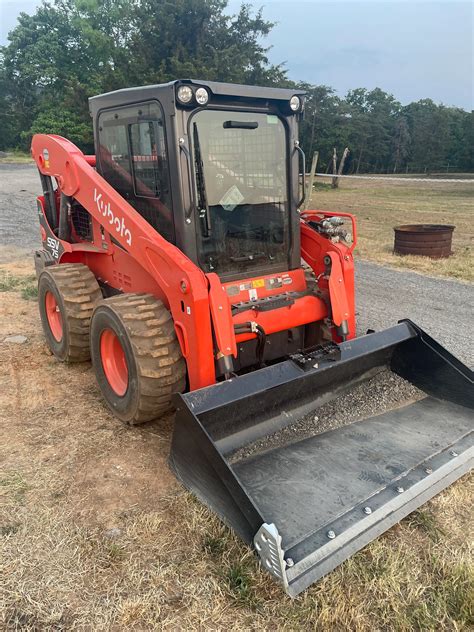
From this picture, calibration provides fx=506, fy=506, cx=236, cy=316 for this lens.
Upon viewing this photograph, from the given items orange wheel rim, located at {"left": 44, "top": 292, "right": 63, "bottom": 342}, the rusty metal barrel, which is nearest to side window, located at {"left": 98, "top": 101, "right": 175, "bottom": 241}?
orange wheel rim, located at {"left": 44, "top": 292, "right": 63, "bottom": 342}

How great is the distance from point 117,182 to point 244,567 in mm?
3068

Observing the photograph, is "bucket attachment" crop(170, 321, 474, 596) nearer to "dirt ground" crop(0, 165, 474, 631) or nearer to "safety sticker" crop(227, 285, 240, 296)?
"dirt ground" crop(0, 165, 474, 631)

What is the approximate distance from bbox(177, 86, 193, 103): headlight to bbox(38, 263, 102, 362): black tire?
2.05 m

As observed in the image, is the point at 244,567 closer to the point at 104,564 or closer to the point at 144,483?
the point at 104,564

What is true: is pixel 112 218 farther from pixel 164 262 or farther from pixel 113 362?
pixel 113 362

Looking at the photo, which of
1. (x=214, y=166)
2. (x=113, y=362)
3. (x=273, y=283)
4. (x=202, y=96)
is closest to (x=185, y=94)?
(x=202, y=96)

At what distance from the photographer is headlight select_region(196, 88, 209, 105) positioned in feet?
10.7

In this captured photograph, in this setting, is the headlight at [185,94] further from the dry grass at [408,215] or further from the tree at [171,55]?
the tree at [171,55]

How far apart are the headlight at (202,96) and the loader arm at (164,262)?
0.93m

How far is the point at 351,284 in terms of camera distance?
4105 millimetres

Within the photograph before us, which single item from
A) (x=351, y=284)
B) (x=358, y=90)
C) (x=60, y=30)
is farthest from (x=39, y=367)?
(x=358, y=90)

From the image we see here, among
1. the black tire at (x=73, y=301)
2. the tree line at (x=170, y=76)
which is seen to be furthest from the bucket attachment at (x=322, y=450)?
the tree line at (x=170, y=76)

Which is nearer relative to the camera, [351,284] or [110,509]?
[110,509]

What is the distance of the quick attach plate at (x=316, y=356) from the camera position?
3311mm
